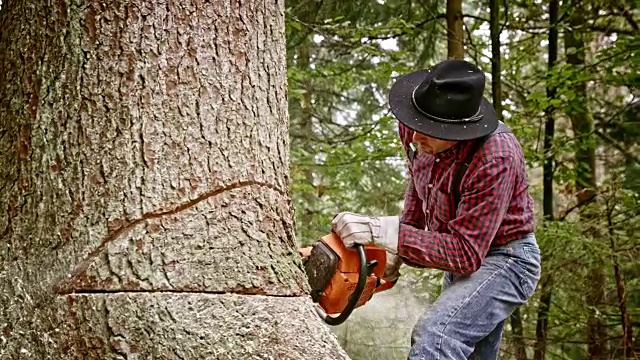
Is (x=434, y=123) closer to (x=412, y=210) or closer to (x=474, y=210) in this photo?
(x=474, y=210)

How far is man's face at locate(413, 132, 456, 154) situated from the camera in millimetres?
2680

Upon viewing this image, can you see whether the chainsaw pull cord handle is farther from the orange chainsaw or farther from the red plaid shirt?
the red plaid shirt

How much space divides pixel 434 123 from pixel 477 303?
774mm

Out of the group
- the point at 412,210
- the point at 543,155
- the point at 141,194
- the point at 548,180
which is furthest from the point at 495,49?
the point at 141,194

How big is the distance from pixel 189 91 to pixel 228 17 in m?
0.30

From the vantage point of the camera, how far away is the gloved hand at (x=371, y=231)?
2.56 m

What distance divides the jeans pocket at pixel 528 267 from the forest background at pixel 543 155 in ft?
7.43

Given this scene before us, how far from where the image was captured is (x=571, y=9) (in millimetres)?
6199

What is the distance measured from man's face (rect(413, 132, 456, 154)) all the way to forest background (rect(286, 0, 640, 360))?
7.90 ft

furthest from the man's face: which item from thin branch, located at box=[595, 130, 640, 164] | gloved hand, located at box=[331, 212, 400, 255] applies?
thin branch, located at box=[595, 130, 640, 164]

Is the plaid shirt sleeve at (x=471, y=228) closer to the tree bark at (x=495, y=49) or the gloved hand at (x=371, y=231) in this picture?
the gloved hand at (x=371, y=231)

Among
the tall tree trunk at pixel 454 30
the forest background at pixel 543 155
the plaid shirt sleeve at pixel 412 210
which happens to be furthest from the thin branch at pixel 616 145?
the plaid shirt sleeve at pixel 412 210

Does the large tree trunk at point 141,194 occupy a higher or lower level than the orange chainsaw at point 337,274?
higher

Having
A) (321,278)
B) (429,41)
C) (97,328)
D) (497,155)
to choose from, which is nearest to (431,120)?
(497,155)
